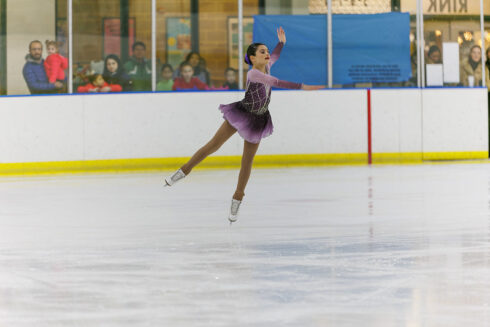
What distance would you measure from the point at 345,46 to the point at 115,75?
10.7 feet

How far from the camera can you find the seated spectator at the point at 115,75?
1404 cm

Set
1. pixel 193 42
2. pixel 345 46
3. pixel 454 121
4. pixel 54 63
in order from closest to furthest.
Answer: pixel 54 63 < pixel 193 42 < pixel 454 121 < pixel 345 46

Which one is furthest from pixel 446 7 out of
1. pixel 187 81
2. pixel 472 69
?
pixel 187 81

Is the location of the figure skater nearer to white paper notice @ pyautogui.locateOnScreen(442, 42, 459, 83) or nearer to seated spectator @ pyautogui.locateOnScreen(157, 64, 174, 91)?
seated spectator @ pyautogui.locateOnScreen(157, 64, 174, 91)

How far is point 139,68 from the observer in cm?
1423

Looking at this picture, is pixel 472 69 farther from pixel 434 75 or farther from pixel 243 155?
pixel 243 155

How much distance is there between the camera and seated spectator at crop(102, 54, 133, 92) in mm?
14041

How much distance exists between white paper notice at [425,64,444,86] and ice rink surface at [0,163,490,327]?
4012mm

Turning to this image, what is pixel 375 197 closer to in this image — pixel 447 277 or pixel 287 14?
pixel 447 277

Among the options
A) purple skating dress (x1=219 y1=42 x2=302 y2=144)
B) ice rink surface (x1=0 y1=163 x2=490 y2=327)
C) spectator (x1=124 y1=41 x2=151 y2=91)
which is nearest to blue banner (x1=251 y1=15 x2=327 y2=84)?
spectator (x1=124 y1=41 x2=151 y2=91)

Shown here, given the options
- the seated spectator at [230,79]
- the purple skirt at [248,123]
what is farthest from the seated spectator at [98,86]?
the purple skirt at [248,123]

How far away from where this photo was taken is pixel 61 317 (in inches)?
175

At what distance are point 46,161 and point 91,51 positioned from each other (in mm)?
1721

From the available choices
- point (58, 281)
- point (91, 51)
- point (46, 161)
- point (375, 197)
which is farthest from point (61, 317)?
point (91, 51)
